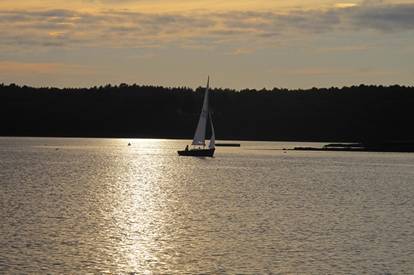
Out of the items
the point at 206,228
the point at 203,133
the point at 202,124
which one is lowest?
the point at 206,228

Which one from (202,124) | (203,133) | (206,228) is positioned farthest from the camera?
(203,133)

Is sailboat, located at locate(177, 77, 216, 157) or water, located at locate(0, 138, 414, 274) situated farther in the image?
sailboat, located at locate(177, 77, 216, 157)

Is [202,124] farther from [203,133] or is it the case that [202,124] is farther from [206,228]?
[206,228]

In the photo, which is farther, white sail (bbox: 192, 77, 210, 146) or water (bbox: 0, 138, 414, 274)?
white sail (bbox: 192, 77, 210, 146)

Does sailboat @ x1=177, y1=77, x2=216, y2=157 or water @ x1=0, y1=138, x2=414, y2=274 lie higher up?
sailboat @ x1=177, y1=77, x2=216, y2=157

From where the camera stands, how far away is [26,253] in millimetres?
40562

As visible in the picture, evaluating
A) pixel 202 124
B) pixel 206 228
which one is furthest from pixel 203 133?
pixel 206 228

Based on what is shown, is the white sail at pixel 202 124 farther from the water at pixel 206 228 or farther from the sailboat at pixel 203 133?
the water at pixel 206 228

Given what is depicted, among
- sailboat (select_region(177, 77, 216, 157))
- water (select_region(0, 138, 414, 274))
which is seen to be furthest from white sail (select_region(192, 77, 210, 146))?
water (select_region(0, 138, 414, 274))

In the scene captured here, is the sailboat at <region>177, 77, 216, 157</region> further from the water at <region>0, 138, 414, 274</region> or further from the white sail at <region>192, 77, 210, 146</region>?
the water at <region>0, 138, 414, 274</region>

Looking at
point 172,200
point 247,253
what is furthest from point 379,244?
point 172,200

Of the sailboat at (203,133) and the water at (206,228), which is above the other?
the sailboat at (203,133)

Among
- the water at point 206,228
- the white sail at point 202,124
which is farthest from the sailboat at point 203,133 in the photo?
the water at point 206,228

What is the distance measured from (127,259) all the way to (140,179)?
73.5m
